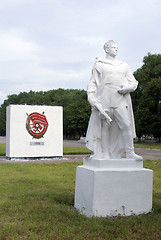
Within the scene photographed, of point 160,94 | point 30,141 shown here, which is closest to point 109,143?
point 30,141

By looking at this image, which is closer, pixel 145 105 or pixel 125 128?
pixel 125 128

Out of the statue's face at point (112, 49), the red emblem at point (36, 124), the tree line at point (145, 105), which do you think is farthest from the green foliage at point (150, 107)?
the statue's face at point (112, 49)

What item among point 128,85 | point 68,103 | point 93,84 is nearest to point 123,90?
point 128,85

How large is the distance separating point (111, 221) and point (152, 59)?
123 feet

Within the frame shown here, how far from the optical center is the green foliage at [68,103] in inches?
2064

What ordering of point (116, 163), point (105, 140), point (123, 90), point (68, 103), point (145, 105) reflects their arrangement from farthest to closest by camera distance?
point (68, 103) → point (145, 105) → point (105, 140) → point (123, 90) → point (116, 163)

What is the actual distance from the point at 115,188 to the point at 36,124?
38.6 ft

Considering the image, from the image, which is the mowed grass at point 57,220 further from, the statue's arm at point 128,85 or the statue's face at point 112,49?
the statue's face at point 112,49

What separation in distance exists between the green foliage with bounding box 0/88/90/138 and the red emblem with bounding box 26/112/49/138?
3416cm

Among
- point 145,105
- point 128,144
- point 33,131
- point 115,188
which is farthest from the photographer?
point 145,105

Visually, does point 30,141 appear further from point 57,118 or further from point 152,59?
point 152,59

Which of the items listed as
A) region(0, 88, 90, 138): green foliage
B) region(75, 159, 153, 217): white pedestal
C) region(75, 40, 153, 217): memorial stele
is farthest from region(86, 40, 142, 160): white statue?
region(0, 88, 90, 138): green foliage

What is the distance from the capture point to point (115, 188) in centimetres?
541

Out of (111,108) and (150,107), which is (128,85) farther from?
(150,107)
